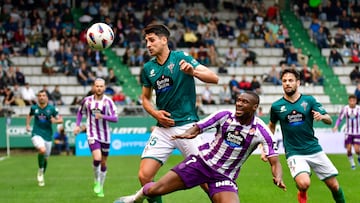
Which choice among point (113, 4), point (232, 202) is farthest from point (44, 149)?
point (113, 4)

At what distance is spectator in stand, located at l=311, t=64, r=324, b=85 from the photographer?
130ft

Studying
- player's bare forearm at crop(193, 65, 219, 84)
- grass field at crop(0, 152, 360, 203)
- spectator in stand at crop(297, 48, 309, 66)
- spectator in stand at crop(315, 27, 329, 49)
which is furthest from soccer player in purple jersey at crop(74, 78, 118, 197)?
spectator in stand at crop(315, 27, 329, 49)

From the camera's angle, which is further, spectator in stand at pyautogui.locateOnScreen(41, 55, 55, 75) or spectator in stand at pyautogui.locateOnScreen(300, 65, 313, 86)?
spectator in stand at pyautogui.locateOnScreen(300, 65, 313, 86)

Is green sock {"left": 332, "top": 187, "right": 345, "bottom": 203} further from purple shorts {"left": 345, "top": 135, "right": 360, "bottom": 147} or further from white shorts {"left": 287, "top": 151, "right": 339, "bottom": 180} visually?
purple shorts {"left": 345, "top": 135, "right": 360, "bottom": 147}

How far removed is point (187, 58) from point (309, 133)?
3244 millimetres

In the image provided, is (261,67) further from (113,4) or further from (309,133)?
(309,133)

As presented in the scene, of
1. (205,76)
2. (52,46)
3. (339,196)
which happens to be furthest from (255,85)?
(205,76)

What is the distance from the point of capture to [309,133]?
42.0 feet

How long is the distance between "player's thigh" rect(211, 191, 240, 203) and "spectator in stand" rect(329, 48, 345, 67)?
32.5 metres

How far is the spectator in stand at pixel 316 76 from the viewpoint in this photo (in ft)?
130

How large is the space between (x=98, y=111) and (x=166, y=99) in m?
6.85

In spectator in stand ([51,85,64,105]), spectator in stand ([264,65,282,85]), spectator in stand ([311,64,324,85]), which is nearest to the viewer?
spectator in stand ([51,85,64,105])

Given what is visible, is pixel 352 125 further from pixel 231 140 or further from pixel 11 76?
pixel 11 76

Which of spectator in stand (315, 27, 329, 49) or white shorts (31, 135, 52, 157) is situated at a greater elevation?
spectator in stand (315, 27, 329, 49)
